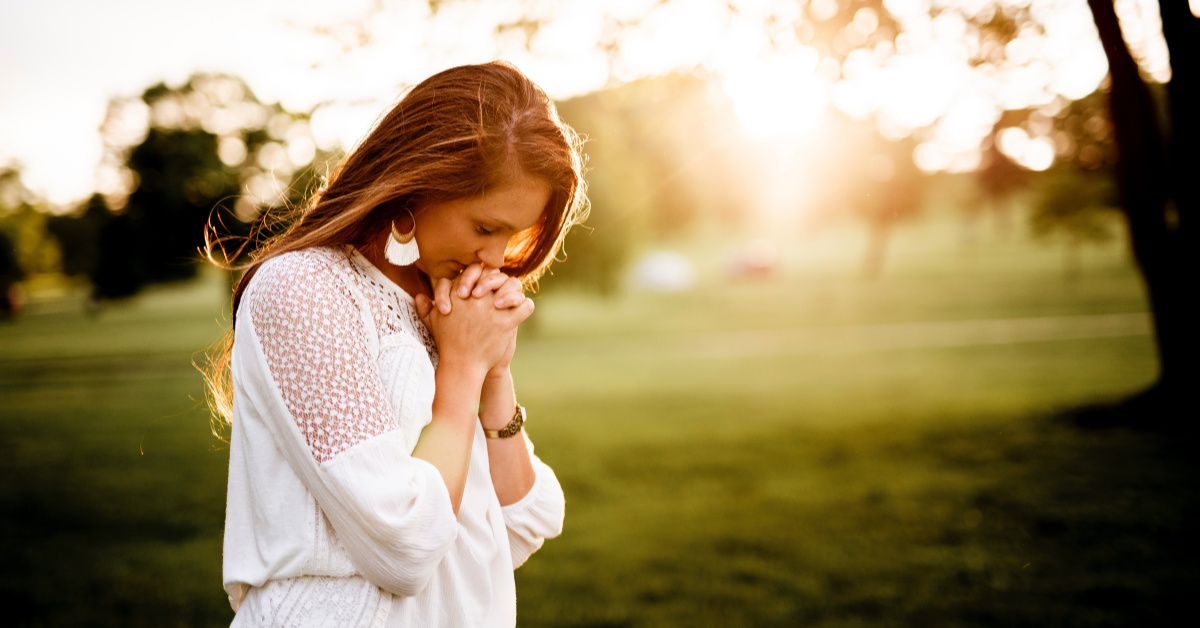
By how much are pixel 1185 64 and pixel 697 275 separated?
47.4m

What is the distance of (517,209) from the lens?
70.2 inches

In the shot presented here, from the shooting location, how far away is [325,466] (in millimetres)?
1340

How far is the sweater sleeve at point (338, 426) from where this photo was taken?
134cm

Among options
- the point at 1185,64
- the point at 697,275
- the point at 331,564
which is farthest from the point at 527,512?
the point at 697,275

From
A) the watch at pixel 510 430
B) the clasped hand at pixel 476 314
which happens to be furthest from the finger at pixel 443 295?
the watch at pixel 510 430

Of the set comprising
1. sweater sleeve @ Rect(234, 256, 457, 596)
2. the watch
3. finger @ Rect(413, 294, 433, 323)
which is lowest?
the watch

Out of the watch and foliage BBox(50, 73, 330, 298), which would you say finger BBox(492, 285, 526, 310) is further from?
foliage BBox(50, 73, 330, 298)

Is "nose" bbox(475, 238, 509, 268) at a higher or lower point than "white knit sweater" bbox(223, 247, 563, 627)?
higher

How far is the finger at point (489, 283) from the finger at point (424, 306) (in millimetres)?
136

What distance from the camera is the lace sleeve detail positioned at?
4.47 feet

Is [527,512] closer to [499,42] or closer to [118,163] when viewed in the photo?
[499,42]

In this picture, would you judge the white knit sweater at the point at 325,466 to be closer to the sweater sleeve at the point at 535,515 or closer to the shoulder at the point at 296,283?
the shoulder at the point at 296,283

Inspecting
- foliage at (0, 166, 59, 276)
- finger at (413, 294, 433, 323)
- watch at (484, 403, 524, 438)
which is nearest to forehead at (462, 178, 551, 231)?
finger at (413, 294, 433, 323)

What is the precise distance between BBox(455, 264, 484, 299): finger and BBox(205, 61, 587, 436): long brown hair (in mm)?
172
